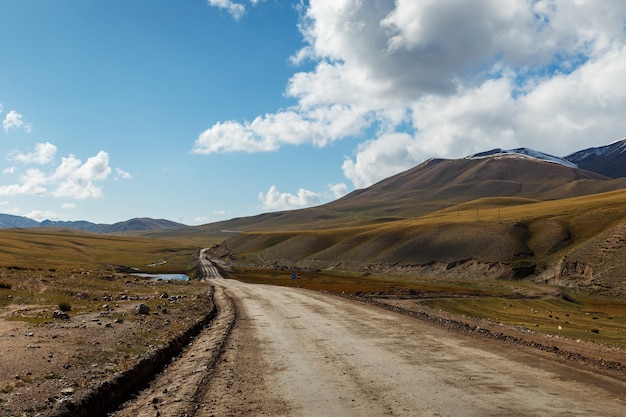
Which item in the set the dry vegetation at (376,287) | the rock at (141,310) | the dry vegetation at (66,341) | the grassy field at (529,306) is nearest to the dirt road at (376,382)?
the dry vegetation at (66,341)

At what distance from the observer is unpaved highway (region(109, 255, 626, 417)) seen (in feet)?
37.6

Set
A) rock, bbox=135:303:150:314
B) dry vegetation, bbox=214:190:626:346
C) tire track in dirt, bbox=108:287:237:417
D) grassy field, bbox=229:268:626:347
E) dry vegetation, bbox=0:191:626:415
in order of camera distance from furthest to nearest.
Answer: dry vegetation, bbox=214:190:626:346
grassy field, bbox=229:268:626:347
rock, bbox=135:303:150:314
dry vegetation, bbox=0:191:626:415
tire track in dirt, bbox=108:287:237:417

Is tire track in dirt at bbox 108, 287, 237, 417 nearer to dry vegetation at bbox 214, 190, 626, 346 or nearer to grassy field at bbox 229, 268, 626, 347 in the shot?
grassy field at bbox 229, 268, 626, 347

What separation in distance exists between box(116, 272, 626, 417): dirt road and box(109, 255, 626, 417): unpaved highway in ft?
0.09

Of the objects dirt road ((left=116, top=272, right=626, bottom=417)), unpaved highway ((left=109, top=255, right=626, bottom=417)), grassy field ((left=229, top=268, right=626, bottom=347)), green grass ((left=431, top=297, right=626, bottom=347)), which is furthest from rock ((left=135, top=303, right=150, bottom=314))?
green grass ((left=431, top=297, right=626, bottom=347))

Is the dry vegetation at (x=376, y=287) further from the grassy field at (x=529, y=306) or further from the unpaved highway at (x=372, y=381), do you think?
the unpaved highway at (x=372, y=381)

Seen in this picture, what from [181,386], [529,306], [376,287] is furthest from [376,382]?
[376,287]

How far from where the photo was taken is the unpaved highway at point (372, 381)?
11.5 m

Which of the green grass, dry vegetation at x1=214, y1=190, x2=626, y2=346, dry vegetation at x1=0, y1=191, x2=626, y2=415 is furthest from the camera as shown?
dry vegetation at x1=214, y1=190, x2=626, y2=346

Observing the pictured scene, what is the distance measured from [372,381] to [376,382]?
0.55ft

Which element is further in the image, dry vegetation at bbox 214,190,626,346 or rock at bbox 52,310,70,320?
dry vegetation at bbox 214,190,626,346

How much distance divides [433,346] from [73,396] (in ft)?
47.1

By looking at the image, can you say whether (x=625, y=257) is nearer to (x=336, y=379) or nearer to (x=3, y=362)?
(x=336, y=379)

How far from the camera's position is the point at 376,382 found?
14008 mm
